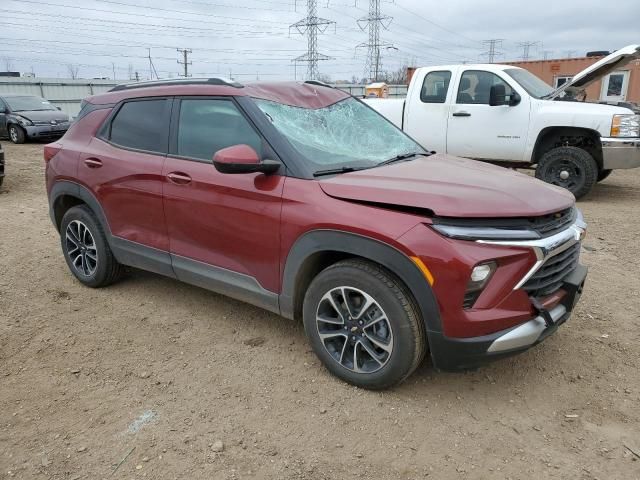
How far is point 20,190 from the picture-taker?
9078 millimetres

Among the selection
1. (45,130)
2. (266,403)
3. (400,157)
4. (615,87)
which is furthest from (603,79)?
(266,403)

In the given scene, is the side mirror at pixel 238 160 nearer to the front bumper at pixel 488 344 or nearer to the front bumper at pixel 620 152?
the front bumper at pixel 488 344

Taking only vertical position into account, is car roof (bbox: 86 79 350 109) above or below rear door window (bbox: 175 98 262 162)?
above

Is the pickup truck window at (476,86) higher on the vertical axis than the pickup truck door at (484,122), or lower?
higher

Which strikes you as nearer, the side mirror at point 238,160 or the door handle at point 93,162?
the side mirror at point 238,160

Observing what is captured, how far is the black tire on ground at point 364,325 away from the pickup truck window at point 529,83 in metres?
6.17

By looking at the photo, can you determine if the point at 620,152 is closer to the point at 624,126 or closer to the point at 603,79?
the point at 624,126

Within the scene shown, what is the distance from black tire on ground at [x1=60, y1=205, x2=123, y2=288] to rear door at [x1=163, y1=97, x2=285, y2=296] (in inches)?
36.9

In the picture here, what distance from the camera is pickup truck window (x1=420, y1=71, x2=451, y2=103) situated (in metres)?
8.29

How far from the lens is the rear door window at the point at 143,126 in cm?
374

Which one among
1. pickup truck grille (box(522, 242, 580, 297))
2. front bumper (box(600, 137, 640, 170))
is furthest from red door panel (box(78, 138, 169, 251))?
front bumper (box(600, 137, 640, 170))

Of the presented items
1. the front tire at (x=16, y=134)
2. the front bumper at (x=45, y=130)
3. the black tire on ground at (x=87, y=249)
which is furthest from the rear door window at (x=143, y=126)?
the front tire at (x=16, y=134)

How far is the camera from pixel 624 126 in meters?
7.18

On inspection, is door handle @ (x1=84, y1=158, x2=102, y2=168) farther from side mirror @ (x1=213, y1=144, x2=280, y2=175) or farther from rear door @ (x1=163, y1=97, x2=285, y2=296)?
side mirror @ (x1=213, y1=144, x2=280, y2=175)
